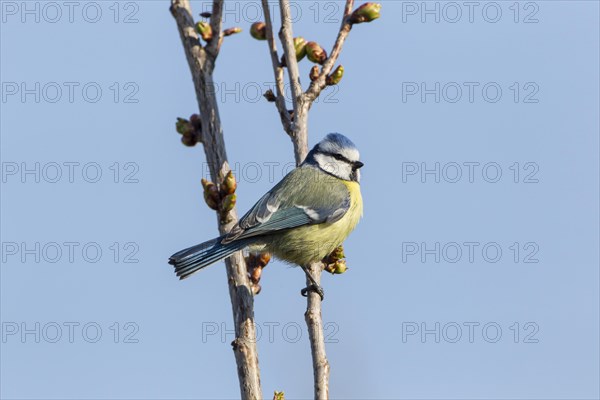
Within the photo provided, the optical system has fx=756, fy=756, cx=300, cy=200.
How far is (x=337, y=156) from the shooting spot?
189 inches

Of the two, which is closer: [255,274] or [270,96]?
[255,274]

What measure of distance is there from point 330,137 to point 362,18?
57.2 inches

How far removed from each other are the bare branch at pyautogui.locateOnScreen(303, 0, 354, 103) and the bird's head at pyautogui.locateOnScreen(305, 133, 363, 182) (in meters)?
1.28

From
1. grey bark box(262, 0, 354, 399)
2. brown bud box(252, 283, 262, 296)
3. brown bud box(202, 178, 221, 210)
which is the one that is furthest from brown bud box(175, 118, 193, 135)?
brown bud box(252, 283, 262, 296)

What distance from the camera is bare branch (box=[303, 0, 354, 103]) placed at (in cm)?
336

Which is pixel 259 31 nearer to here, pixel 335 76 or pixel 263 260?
pixel 335 76

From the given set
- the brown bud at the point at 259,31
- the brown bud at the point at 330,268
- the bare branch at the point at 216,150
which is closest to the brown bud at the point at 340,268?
the brown bud at the point at 330,268

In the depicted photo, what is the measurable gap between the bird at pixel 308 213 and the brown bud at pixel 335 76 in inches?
26.9

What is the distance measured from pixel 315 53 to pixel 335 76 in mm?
139

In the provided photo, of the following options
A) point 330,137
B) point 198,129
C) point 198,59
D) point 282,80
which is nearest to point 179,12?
point 198,59

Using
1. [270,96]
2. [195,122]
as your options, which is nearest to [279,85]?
[270,96]

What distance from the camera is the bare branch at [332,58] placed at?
132 inches

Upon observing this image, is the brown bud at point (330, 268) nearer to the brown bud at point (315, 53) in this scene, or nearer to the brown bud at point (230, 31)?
the brown bud at point (315, 53)

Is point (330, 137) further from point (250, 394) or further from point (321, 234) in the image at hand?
point (250, 394)
